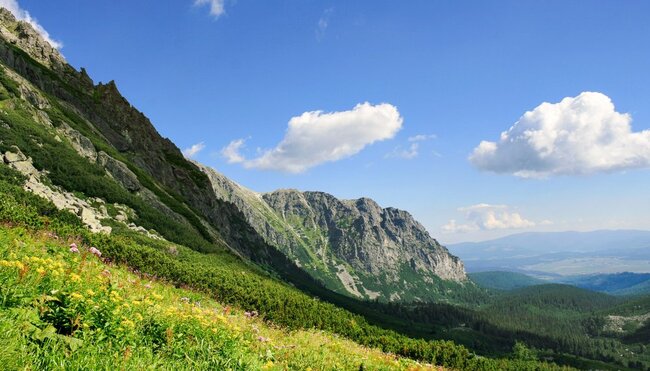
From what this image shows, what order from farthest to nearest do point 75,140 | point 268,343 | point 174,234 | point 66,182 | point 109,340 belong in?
point 75,140, point 174,234, point 66,182, point 268,343, point 109,340

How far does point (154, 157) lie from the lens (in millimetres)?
115812

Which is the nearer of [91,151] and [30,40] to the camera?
[91,151]

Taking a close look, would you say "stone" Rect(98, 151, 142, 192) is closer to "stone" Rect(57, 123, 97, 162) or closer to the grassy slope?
"stone" Rect(57, 123, 97, 162)

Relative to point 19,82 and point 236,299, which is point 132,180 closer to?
point 19,82

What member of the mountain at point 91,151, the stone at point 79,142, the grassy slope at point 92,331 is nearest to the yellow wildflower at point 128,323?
the grassy slope at point 92,331

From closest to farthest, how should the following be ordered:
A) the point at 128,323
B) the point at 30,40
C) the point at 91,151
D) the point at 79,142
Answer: the point at 128,323 → the point at 79,142 → the point at 91,151 → the point at 30,40

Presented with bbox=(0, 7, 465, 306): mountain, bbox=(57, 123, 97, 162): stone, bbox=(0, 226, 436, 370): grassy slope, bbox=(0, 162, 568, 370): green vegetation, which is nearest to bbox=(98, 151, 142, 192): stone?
bbox=(0, 7, 465, 306): mountain

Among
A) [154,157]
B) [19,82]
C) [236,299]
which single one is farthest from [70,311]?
[154,157]

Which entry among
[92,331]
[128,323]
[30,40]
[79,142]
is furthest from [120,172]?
[92,331]

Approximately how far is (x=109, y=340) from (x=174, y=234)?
208 ft

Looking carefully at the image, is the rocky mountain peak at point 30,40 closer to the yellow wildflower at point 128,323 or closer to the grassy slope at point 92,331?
the grassy slope at point 92,331

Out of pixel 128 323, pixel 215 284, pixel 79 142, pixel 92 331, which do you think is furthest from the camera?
pixel 79 142

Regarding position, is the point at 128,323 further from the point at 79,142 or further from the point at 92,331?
the point at 79,142

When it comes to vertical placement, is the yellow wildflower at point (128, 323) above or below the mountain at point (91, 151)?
below
